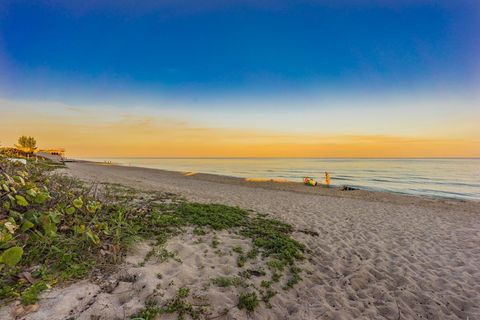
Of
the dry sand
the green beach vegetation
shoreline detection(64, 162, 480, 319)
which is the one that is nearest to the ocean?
shoreline detection(64, 162, 480, 319)

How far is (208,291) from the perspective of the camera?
391cm

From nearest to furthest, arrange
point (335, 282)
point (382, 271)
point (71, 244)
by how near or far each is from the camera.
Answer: point (71, 244) < point (335, 282) < point (382, 271)

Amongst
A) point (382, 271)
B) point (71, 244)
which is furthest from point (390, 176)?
point (71, 244)

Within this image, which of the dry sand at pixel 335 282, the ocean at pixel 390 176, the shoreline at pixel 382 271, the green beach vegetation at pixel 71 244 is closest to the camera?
the green beach vegetation at pixel 71 244

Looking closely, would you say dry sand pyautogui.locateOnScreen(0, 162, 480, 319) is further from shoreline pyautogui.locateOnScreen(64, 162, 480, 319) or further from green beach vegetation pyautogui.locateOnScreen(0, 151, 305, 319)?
green beach vegetation pyautogui.locateOnScreen(0, 151, 305, 319)

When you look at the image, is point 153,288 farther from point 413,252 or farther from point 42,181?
point 413,252

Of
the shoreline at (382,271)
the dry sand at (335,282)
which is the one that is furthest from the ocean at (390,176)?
the dry sand at (335,282)

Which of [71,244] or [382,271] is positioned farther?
[382,271]

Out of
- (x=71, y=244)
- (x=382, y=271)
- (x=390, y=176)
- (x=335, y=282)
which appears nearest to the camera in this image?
(x=71, y=244)

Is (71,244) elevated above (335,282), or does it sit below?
above

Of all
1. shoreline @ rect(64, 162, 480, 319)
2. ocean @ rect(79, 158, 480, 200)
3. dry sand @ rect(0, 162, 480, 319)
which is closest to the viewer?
dry sand @ rect(0, 162, 480, 319)

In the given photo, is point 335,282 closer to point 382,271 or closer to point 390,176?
point 382,271

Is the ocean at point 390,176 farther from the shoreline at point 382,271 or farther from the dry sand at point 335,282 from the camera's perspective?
the dry sand at point 335,282

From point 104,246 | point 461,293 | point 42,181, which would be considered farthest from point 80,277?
point 461,293
